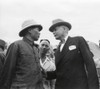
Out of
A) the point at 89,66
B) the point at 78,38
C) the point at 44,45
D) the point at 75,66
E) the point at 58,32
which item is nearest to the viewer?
the point at 89,66

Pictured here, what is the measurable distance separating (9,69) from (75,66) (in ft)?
3.92

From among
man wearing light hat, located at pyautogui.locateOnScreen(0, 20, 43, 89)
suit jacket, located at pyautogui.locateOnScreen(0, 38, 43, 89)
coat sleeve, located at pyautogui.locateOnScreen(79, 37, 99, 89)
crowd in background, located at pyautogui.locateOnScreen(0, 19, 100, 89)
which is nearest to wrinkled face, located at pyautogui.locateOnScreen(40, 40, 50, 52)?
crowd in background, located at pyautogui.locateOnScreen(0, 19, 100, 89)

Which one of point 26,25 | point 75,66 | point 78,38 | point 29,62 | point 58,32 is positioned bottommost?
point 75,66

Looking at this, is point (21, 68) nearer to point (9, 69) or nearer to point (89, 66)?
point (9, 69)

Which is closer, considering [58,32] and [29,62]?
[29,62]

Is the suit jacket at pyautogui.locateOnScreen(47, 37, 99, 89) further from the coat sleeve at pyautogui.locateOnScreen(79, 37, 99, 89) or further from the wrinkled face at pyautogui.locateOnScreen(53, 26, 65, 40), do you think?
the wrinkled face at pyautogui.locateOnScreen(53, 26, 65, 40)

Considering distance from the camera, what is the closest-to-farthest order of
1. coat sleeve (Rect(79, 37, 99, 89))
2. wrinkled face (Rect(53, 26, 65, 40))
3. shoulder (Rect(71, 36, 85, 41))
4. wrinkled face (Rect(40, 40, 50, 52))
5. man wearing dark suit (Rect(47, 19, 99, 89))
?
coat sleeve (Rect(79, 37, 99, 89)) < man wearing dark suit (Rect(47, 19, 99, 89)) < shoulder (Rect(71, 36, 85, 41)) < wrinkled face (Rect(53, 26, 65, 40)) < wrinkled face (Rect(40, 40, 50, 52))

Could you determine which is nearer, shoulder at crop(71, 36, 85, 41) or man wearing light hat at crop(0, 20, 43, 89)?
man wearing light hat at crop(0, 20, 43, 89)

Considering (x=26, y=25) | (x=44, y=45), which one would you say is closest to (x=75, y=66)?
(x=26, y=25)

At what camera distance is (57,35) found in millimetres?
5129

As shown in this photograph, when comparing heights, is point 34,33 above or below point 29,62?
above

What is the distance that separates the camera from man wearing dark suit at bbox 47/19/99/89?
4.56 metres

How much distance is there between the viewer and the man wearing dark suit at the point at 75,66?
456cm

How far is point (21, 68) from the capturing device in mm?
4711
